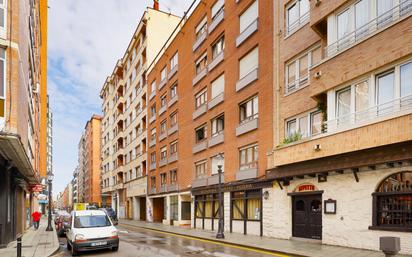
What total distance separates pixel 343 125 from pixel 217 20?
52.0ft

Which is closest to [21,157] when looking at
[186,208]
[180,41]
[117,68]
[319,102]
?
[319,102]

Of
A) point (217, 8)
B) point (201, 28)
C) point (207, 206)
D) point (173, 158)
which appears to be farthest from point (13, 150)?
point (173, 158)

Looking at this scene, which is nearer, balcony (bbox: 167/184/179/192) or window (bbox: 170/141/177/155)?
balcony (bbox: 167/184/179/192)

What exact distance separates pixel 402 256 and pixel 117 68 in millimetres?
55433

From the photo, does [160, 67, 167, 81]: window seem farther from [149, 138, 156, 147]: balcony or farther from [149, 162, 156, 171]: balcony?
[149, 162, 156, 171]: balcony

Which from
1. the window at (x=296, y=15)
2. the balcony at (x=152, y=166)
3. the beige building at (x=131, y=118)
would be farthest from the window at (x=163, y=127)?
the window at (x=296, y=15)

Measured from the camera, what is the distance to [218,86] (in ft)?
88.9

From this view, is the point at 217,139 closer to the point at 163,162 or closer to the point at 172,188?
the point at 172,188

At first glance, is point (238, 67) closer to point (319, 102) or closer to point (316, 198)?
point (319, 102)

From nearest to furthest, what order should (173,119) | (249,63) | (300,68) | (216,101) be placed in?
(300,68)
(249,63)
(216,101)
(173,119)

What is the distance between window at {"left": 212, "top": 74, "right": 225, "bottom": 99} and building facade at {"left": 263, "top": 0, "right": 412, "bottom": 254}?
7.46 m

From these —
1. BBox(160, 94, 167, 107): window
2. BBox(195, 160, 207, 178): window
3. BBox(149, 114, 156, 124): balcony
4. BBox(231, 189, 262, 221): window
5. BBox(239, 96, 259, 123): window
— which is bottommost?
BBox(231, 189, 262, 221): window

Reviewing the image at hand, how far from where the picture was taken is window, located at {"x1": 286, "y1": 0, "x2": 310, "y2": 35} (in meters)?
17.7

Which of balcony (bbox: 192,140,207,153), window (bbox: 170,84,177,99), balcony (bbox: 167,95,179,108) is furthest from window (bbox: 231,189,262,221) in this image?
window (bbox: 170,84,177,99)
